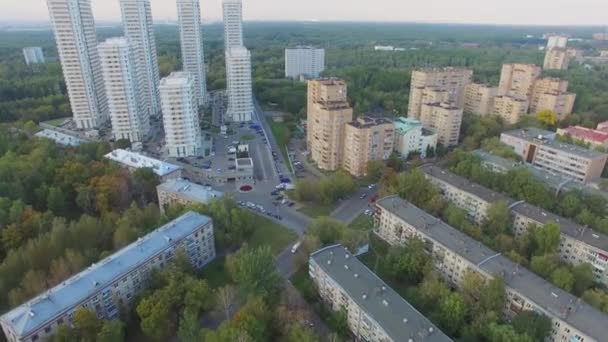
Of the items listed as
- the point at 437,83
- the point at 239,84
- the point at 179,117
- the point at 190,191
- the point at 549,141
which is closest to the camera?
the point at 190,191

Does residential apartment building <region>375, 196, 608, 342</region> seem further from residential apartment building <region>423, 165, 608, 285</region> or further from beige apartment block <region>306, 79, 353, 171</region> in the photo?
beige apartment block <region>306, 79, 353, 171</region>

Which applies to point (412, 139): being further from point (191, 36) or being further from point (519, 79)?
point (191, 36)

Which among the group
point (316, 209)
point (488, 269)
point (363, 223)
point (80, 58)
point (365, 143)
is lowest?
point (363, 223)

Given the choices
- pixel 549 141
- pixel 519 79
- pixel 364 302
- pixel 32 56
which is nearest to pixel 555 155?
pixel 549 141

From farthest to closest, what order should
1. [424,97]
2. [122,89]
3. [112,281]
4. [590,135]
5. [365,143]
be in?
[424,97]
[122,89]
[590,135]
[365,143]
[112,281]

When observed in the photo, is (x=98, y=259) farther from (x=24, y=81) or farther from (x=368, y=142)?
(x=24, y=81)

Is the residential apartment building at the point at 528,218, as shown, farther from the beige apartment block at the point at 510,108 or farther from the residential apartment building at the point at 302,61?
the residential apartment building at the point at 302,61

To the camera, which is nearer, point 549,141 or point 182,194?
point 182,194

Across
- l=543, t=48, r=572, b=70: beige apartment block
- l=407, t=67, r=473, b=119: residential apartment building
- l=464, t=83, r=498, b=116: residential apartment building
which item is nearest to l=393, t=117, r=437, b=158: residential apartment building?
l=407, t=67, r=473, b=119: residential apartment building
